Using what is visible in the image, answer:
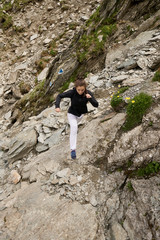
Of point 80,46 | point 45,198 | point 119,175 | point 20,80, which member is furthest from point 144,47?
point 20,80

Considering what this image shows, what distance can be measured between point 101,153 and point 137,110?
1.88 meters

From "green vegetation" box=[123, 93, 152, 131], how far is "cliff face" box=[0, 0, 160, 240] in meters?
0.03

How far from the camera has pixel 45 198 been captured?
459 centimetres

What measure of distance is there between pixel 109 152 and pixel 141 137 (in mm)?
1141

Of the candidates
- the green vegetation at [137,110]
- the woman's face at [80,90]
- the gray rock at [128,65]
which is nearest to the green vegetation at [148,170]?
the green vegetation at [137,110]

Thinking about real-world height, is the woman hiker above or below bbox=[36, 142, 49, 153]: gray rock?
above

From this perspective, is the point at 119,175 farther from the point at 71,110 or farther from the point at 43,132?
the point at 43,132

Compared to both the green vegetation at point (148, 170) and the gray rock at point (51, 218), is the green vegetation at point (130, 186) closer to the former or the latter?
the green vegetation at point (148, 170)

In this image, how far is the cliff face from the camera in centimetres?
374

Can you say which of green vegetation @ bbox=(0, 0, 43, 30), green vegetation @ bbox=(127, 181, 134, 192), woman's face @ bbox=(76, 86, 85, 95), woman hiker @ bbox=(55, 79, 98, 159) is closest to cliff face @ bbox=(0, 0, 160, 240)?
green vegetation @ bbox=(127, 181, 134, 192)

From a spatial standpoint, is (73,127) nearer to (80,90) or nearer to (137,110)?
(80,90)

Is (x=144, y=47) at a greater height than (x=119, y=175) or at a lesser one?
greater

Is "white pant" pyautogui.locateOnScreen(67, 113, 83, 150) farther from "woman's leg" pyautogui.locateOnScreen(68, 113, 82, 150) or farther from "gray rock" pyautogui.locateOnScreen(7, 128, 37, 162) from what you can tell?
"gray rock" pyautogui.locateOnScreen(7, 128, 37, 162)

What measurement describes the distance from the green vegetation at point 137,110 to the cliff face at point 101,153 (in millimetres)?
32
